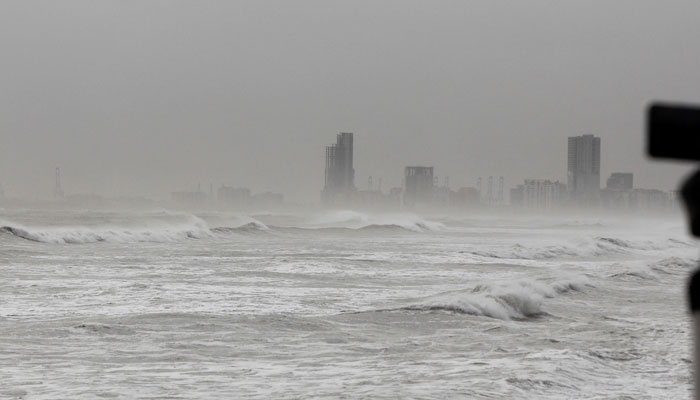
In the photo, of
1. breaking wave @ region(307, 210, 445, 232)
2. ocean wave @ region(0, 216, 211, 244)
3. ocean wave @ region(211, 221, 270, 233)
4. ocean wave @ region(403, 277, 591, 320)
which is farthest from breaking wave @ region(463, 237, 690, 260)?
breaking wave @ region(307, 210, 445, 232)

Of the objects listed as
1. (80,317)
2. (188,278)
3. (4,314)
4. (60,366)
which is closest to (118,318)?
(80,317)

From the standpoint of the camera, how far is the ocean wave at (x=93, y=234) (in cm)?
4144

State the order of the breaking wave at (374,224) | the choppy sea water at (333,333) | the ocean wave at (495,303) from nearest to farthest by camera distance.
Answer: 1. the choppy sea water at (333,333)
2. the ocean wave at (495,303)
3. the breaking wave at (374,224)

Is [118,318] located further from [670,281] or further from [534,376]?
[670,281]

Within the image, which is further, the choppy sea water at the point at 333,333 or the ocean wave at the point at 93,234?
the ocean wave at the point at 93,234

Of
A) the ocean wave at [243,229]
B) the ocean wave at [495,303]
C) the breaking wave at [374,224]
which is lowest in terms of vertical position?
the breaking wave at [374,224]

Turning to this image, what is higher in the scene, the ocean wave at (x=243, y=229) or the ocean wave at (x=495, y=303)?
the ocean wave at (x=495, y=303)

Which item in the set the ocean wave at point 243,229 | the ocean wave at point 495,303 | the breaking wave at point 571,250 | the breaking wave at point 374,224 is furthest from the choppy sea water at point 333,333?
the breaking wave at point 374,224

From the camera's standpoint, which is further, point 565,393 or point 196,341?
point 196,341

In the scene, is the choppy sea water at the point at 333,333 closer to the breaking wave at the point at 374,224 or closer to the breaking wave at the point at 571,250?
the breaking wave at the point at 571,250

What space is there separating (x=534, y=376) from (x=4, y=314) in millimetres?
8076

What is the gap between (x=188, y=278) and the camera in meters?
21.5

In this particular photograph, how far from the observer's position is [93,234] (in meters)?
44.1

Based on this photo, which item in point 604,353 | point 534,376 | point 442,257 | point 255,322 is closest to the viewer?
point 534,376
